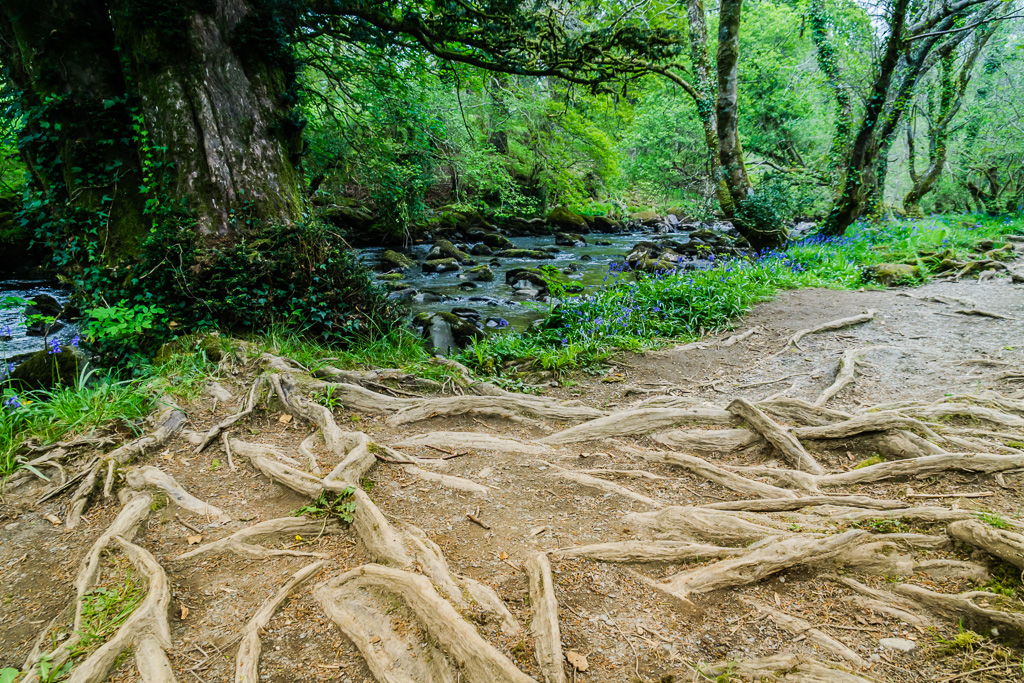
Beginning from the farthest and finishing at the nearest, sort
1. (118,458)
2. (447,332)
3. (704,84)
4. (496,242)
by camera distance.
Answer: (496,242) → (704,84) → (447,332) → (118,458)


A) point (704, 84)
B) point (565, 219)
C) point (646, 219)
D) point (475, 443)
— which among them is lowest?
point (475, 443)

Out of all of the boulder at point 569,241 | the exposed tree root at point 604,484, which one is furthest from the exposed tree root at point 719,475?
the boulder at point 569,241

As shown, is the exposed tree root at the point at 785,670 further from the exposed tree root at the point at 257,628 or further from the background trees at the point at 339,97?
the background trees at the point at 339,97

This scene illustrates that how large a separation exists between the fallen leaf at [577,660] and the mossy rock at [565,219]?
23.9 m

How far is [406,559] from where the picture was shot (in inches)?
92.2

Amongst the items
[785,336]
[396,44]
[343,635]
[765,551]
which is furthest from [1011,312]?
[396,44]

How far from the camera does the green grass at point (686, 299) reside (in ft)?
21.0

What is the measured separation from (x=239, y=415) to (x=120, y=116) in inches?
168

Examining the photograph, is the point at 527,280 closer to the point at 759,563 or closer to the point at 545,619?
the point at 759,563

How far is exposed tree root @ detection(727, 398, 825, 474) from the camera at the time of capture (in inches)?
125

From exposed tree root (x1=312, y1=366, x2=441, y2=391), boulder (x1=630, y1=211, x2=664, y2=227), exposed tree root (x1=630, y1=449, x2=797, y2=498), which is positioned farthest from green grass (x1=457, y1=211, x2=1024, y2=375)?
boulder (x1=630, y1=211, x2=664, y2=227)

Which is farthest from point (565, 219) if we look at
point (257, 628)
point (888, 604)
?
point (257, 628)

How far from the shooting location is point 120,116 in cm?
551

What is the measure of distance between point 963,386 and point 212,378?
6807 mm
